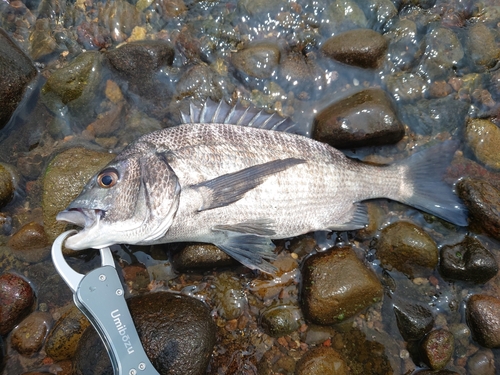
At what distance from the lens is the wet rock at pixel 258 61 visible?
12.6 feet

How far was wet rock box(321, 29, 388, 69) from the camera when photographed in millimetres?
3773

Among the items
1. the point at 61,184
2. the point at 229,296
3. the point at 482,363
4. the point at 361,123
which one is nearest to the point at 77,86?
the point at 61,184

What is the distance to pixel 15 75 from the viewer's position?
3602 millimetres

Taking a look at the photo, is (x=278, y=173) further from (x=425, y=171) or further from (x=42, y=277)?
(x=42, y=277)

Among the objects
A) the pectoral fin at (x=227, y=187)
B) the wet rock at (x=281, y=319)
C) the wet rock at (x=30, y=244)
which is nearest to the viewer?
the pectoral fin at (x=227, y=187)

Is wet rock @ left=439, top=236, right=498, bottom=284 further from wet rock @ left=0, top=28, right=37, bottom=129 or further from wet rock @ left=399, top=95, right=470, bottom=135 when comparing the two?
wet rock @ left=0, top=28, right=37, bottom=129

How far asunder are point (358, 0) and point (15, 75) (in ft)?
12.8

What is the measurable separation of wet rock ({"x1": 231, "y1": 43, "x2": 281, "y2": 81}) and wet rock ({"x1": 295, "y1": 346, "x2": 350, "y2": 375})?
9.53ft

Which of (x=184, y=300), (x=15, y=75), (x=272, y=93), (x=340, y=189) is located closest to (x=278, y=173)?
(x=340, y=189)

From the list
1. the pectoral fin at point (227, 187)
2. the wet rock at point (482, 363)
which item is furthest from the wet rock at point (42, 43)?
the wet rock at point (482, 363)

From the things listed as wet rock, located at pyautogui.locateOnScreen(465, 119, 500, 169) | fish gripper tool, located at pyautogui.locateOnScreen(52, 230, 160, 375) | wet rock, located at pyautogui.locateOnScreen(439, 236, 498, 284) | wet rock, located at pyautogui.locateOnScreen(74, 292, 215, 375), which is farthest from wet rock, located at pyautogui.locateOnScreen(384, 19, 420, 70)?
fish gripper tool, located at pyautogui.locateOnScreen(52, 230, 160, 375)

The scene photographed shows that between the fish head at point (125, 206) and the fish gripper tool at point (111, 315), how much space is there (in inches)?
10.4

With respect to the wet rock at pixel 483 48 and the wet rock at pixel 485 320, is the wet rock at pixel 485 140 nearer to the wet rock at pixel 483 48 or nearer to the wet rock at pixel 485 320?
the wet rock at pixel 483 48

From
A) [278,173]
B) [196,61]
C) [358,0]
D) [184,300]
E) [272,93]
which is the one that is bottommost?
[184,300]
